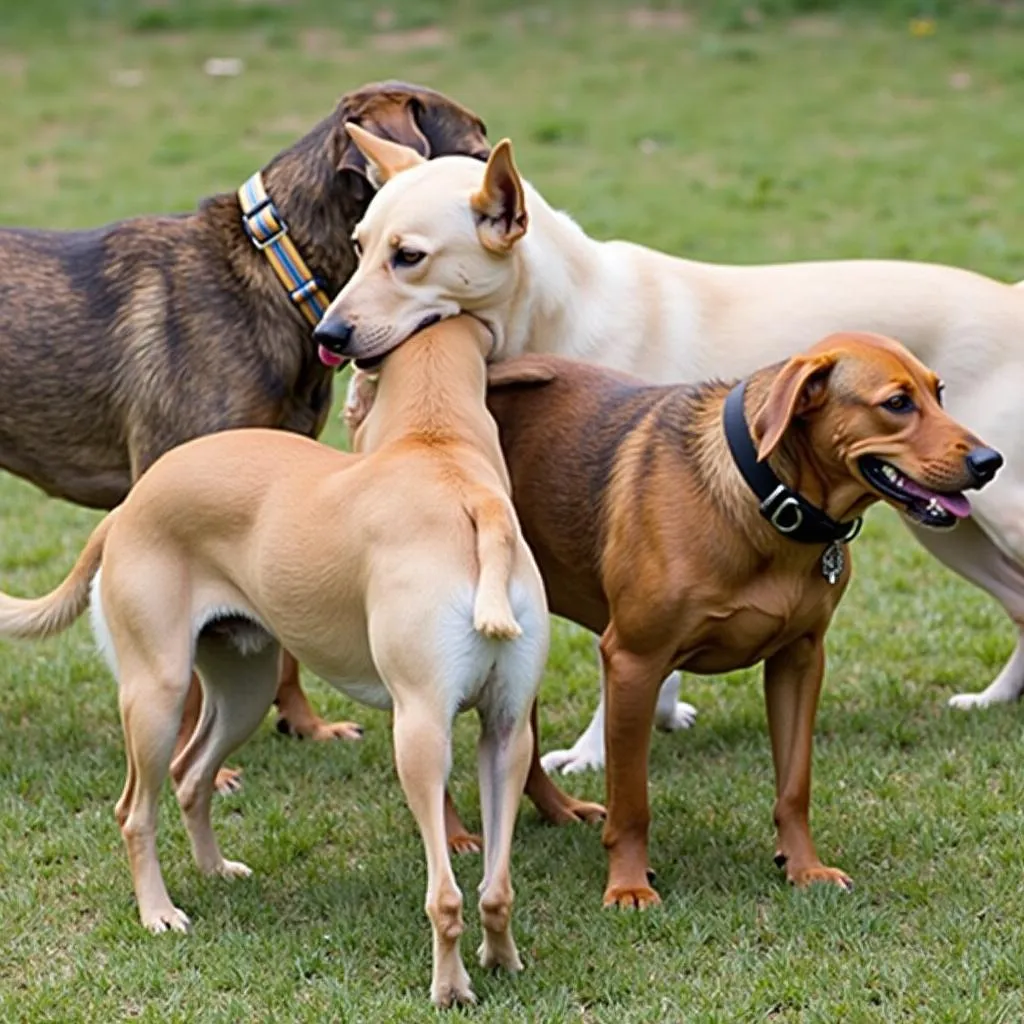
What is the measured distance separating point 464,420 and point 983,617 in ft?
11.7

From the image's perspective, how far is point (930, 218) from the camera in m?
14.5

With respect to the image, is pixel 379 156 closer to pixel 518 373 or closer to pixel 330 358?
pixel 330 358

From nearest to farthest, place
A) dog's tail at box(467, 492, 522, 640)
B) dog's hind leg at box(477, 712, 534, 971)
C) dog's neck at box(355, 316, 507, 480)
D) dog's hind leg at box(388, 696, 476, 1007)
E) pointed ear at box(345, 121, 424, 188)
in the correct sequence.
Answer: dog's tail at box(467, 492, 522, 640)
dog's hind leg at box(388, 696, 476, 1007)
dog's hind leg at box(477, 712, 534, 971)
dog's neck at box(355, 316, 507, 480)
pointed ear at box(345, 121, 424, 188)

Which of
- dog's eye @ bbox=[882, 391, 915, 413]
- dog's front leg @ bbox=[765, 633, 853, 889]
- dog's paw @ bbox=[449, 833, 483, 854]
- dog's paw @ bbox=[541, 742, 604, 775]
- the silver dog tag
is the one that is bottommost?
dog's paw @ bbox=[541, 742, 604, 775]

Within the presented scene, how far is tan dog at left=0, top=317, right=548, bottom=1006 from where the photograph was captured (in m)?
4.65

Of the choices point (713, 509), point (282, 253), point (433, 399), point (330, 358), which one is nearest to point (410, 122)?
point (282, 253)

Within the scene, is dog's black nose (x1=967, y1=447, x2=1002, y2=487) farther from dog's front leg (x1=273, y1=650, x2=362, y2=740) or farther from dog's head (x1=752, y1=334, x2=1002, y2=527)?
dog's front leg (x1=273, y1=650, x2=362, y2=740)

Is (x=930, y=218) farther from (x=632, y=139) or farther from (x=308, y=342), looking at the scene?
(x=308, y=342)

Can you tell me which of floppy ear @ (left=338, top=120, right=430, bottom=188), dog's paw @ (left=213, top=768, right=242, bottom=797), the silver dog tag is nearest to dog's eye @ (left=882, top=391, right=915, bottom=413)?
the silver dog tag

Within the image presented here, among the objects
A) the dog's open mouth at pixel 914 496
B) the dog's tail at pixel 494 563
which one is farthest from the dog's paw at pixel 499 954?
the dog's open mouth at pixel 914 496

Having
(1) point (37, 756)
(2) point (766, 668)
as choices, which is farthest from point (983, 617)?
(1) point (37, 756)

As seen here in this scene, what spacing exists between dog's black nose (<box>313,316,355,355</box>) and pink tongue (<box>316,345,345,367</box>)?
40 millimetres

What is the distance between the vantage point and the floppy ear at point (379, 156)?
6160 mm

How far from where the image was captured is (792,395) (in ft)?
16.5
